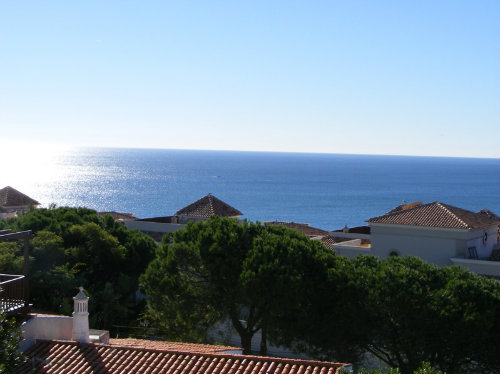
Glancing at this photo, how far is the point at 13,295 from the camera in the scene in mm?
11289

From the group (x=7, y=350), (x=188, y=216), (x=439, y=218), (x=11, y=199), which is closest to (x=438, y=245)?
(x=439, y=218)

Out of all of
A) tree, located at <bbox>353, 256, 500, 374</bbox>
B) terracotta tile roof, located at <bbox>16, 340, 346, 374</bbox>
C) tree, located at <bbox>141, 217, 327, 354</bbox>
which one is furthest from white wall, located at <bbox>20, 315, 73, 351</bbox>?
tree, located at <bbox>353, 256, 500, 374</bbox>

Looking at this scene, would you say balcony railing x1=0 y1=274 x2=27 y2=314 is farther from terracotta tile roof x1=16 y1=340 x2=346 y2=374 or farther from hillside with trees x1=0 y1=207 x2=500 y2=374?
hillside with trees x1=0 y1=207 x2=500 y2=374

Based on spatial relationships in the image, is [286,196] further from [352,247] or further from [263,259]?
[263,259]

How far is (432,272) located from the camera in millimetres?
19453

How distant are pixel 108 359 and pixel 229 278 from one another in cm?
922

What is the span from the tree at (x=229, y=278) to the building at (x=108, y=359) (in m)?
8.10

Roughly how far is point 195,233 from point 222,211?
57.8ft

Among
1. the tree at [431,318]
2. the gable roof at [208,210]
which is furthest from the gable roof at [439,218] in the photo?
the gable roof at [208,210]

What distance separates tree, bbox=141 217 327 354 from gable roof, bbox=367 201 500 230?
32.3ft

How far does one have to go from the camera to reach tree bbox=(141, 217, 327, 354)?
19.0 meters

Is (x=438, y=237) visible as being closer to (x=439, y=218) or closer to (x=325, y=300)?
(x=439, y=218)

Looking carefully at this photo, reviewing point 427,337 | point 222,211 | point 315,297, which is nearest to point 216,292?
point 315,297

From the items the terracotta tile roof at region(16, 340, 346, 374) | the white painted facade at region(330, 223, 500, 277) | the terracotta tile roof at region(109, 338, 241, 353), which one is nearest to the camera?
the terracotta tile roof at region(16, 340, 346, 374)
